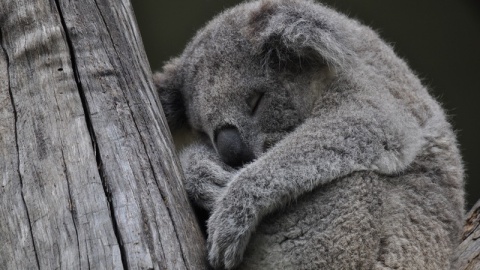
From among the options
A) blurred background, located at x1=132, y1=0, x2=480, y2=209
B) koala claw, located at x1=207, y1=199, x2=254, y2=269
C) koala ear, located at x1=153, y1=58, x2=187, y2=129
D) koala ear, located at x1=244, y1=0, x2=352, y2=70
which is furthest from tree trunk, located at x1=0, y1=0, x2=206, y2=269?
blurred background, located at x1=132, y1=0, x2=480, y2=209

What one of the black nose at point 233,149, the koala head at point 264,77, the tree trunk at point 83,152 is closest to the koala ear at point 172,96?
the koala head at point 264,77

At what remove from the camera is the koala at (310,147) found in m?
2.60

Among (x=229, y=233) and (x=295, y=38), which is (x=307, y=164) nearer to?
(x=229, y=233)

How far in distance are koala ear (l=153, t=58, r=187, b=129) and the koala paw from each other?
0.96 m

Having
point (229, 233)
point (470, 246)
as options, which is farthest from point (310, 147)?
point (470, 246)

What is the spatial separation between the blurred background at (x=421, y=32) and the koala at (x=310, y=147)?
95.0 inches

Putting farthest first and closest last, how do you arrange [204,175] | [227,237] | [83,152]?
1. [204,175]
2. [227,237]
3. [83,152]

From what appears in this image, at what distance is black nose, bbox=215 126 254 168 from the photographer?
116 inches

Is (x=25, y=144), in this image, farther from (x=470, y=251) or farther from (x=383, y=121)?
(x=470, y=251)

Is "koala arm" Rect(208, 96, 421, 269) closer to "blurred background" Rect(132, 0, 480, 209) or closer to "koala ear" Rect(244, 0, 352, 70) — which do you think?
"koala ear" Rect(244, 0, 352, 70)

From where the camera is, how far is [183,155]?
10.2 feet

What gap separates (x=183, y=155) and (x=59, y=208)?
3.00ft

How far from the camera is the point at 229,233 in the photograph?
2.49 m

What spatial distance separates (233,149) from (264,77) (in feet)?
1.15
